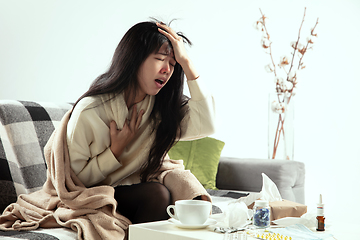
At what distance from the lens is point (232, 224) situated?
0.89 m

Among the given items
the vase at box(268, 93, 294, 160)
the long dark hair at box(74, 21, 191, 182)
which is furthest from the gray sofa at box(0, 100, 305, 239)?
the vase at box(268, 93, 294, 160)

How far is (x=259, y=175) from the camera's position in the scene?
194cm

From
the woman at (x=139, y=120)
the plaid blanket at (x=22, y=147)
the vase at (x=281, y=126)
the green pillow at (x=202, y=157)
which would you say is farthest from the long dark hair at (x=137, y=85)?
the vase at (x=281, y=126)

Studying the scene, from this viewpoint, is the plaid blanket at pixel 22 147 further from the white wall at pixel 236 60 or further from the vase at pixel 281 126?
the vase at pixel 281 126

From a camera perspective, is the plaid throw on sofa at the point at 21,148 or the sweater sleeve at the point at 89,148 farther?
the plaid throw on sofa at the point at 21,148

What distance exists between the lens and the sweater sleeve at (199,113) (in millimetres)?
1364

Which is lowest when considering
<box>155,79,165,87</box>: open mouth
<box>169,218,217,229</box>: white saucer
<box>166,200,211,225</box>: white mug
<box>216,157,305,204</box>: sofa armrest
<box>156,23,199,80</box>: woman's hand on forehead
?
<box>216,157,305,204</box>: sofa armrest

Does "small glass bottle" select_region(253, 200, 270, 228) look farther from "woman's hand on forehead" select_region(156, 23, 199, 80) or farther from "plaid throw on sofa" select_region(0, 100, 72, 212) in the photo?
"plaid throw on sofa" select_region(0, 100, 72, 212)

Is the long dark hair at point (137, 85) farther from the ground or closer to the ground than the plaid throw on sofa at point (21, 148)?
farther from the ground

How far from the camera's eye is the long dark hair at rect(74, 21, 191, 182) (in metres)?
1.32

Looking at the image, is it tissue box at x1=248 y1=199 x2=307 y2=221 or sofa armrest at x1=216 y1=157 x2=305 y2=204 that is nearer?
tissue box at x1=248 y1=199 x2=307 y2=221

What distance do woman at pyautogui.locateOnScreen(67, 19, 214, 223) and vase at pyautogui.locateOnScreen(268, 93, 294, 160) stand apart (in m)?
1.03

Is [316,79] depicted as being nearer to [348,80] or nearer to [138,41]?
[348,80]

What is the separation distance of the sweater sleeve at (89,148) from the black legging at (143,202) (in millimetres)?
98
